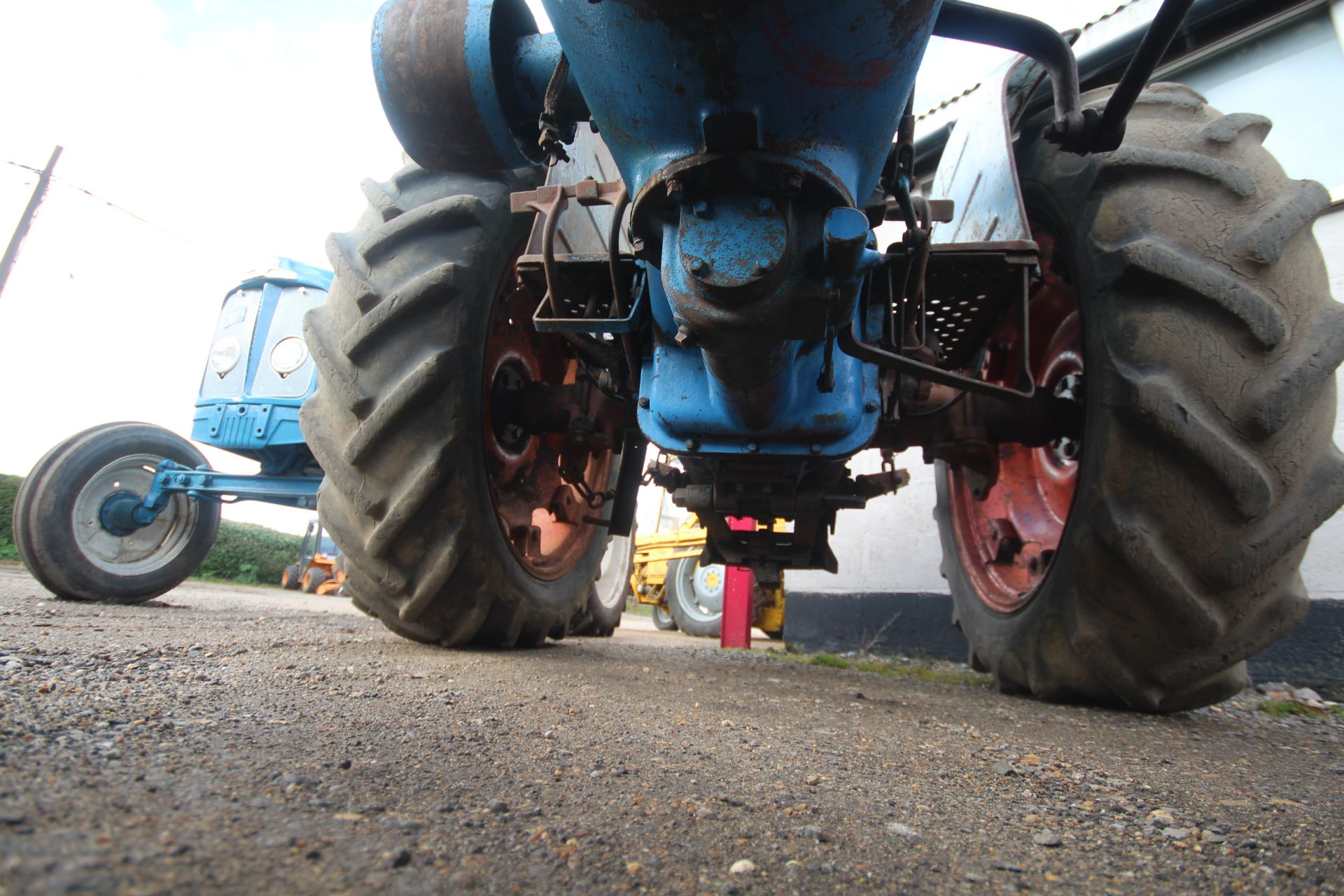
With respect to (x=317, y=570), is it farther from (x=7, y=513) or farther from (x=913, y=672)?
(x=913, y=672)

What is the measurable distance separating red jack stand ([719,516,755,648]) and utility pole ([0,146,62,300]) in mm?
12799

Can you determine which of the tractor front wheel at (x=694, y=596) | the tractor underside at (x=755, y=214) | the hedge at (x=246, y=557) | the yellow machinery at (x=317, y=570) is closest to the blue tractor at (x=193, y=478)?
the tractor underside at (x=755, y=214)

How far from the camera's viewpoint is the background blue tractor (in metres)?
3.49

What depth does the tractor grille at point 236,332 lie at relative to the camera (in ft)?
13.8

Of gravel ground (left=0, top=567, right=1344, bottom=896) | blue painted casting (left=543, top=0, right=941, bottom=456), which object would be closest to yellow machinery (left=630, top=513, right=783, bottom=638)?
gravel ground (left=0, top=567, right=1344, bottom=896)

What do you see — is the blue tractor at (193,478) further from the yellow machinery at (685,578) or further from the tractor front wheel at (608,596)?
the yellow machinery at (685,578)

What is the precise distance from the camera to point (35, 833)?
434 millimetres

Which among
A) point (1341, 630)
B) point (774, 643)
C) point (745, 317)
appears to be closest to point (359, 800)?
point (745, 317)

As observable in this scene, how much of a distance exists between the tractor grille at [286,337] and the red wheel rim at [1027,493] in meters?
3.63

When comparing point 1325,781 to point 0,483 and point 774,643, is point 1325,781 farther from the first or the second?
point 0,483

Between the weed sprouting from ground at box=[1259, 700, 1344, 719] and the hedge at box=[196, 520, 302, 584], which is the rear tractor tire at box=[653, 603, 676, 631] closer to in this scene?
the weed sprouting from ground at box=[1259, 700, 1344, 719]

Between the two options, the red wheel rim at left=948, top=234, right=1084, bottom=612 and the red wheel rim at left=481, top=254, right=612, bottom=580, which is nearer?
the red wheel rim at left=481, top=254, right=612, bottom=580

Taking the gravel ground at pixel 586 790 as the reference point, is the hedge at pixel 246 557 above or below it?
above

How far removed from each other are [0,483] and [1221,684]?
47.1 ft
